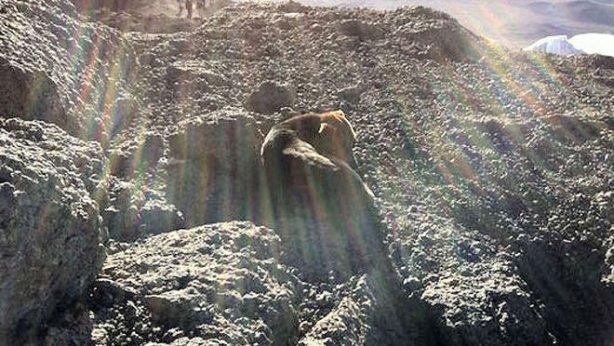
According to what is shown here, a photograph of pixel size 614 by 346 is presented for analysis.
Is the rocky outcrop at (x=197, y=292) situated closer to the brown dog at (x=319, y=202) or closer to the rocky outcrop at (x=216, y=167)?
the brown dog at (x=319, y=202)

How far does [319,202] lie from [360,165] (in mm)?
578

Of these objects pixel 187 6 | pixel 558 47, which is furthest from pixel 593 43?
pixel 187 6

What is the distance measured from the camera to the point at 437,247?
304 cm

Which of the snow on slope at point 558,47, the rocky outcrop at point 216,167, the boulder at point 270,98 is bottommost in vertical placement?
the rocky outcrop at point 216,167

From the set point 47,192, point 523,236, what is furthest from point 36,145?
point 523,236

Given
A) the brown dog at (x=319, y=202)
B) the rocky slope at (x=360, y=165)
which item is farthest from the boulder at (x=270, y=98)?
the brown dog at (x=319, y=202)

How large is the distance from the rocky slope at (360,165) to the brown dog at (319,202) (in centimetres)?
10

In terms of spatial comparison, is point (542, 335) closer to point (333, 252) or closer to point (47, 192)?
point (333, 252)

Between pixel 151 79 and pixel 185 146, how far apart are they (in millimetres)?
773

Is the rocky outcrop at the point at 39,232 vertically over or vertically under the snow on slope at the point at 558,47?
under

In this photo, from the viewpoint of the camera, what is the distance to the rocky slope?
2344mm

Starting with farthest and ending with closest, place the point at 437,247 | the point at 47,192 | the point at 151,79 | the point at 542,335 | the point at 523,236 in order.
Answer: the point at 151,79, the point at 523,236, the point at 437,247, the point at 542,335, the point at 47,192

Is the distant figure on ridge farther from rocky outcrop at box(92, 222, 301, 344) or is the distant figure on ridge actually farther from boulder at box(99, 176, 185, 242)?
rocky outcrop at box(92, 222, 301, 344)

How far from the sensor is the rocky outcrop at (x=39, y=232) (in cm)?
193
